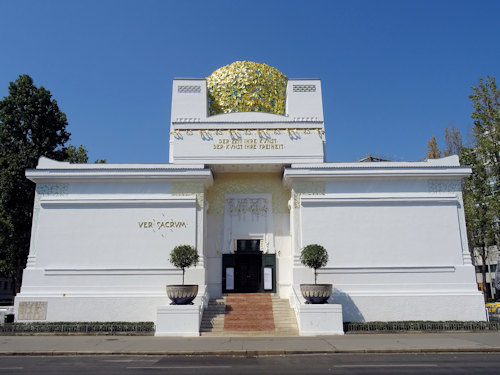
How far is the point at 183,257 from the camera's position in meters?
16.9

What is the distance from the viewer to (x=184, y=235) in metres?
18.8

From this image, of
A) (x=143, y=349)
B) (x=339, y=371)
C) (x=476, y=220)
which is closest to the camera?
(x=339, y=371)

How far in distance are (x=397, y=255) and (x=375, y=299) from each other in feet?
7.47

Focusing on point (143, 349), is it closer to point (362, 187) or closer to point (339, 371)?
point (339, 371)

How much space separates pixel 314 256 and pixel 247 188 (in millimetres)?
5808

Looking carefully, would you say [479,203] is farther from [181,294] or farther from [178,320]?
[178,320]

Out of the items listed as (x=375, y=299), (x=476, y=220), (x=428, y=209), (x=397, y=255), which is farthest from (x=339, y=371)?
(x=476, y=220)

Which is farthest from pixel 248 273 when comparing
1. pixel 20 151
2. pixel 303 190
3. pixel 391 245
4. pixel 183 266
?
pixel 20 151

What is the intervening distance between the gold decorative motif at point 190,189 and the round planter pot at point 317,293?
6.25 m

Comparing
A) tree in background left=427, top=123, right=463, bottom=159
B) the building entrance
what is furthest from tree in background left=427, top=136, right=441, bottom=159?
the building entrance

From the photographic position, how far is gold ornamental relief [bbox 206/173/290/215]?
2098 centimetres

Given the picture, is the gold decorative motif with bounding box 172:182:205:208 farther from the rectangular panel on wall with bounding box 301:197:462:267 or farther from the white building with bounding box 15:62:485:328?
the rectangular panel on wall with bounding box 301:197:462:267

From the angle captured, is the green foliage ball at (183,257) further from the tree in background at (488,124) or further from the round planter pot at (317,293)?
the tree in background at (488,124)

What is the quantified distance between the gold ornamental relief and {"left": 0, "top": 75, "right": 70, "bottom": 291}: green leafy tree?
10.6 m
